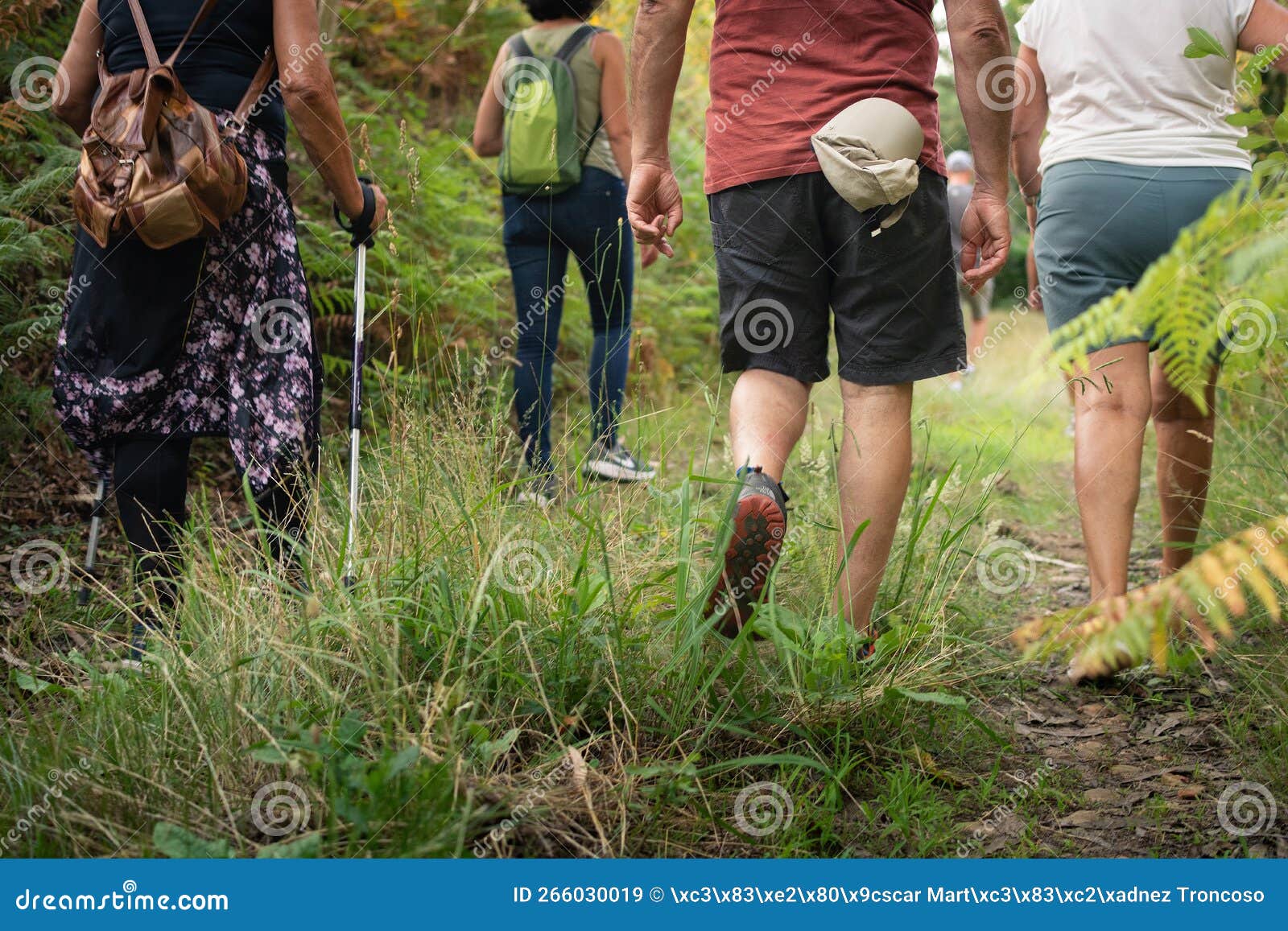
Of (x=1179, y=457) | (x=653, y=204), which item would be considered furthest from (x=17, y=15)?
(x=1179, y=457)

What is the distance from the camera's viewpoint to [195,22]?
104 inches

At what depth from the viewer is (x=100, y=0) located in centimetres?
280

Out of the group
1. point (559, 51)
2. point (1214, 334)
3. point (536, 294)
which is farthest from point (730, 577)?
point (559, 51)

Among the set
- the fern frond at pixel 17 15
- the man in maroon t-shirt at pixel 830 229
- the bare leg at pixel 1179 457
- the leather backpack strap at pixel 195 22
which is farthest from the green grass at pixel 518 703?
the fern frond at pixel 17 15

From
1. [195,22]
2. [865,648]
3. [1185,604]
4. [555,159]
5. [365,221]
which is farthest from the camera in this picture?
[555,159]

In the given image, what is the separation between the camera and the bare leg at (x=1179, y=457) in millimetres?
3271

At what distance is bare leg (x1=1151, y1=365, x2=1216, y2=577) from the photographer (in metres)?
3.27

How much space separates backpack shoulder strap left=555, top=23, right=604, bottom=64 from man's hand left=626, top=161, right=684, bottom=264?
1.93 meters

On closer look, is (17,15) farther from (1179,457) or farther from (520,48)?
(1179,457)

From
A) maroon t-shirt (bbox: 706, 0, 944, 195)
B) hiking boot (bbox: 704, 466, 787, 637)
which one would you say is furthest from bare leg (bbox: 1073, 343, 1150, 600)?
hiking boot (bbox: 704, 466, 787, 637)

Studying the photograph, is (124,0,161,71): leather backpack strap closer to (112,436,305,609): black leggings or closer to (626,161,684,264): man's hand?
(112,436,305,609): black leggings

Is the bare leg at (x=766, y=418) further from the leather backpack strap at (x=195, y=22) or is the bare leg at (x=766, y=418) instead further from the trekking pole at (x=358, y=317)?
the leather backpack strap at (x=195, y=22)

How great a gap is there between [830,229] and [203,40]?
1.67 metres

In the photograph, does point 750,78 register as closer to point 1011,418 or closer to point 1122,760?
point 1122,760
